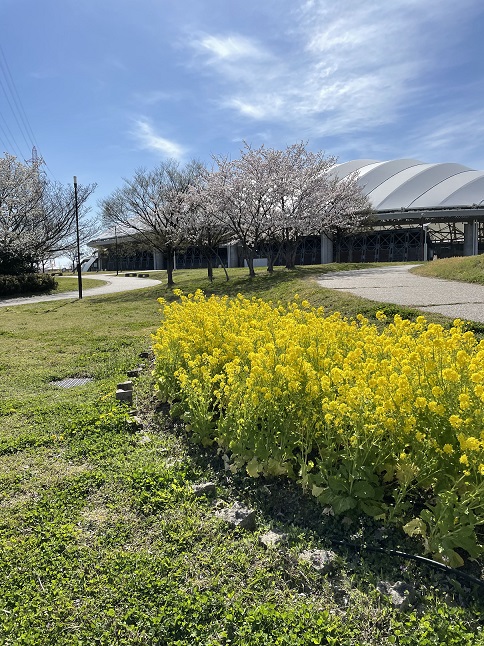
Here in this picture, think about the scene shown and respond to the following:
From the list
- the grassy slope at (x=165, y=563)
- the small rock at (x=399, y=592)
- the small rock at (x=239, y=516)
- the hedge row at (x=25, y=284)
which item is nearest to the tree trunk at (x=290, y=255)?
the hedge row at (x=25, y=284)

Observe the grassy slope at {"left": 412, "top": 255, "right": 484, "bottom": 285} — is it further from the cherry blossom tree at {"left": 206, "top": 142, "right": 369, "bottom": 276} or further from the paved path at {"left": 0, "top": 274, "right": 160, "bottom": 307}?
the paved path at {"left": 0, "top": 274, "right": 160, "bottom": 307}

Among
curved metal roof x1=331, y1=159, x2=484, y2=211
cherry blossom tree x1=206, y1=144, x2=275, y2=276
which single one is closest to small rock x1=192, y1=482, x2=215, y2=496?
cherry blossom tree x1=206, y1=144, x2=275, y2=276

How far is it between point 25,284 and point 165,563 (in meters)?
27.9

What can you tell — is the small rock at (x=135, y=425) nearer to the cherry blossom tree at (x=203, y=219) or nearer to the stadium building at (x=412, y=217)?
the cherry blossom tree at (x=203, y=219)

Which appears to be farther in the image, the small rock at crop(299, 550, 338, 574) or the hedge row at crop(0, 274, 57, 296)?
the hedge row at crop(0, 274, 57, 296)

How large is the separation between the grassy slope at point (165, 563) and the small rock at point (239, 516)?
7 centimetres

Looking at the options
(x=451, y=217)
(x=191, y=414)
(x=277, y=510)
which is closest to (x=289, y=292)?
(x=191, y=414)

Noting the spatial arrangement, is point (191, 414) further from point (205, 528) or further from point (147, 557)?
point (147, 557)

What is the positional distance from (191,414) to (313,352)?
1.17 meters

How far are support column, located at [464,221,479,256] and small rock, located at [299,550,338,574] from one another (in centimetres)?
4407

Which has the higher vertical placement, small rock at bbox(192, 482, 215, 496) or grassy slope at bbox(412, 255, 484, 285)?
grassy slope at bbox(412, 255, 484, 285)

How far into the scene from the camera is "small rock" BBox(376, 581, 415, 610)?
2.04 m

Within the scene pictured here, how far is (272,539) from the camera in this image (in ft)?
8.29

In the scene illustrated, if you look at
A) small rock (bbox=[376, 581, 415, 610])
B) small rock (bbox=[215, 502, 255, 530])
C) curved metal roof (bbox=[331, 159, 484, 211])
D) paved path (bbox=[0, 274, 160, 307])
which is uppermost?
curved metal roof (bbox=[331, 159, 484, 211])
